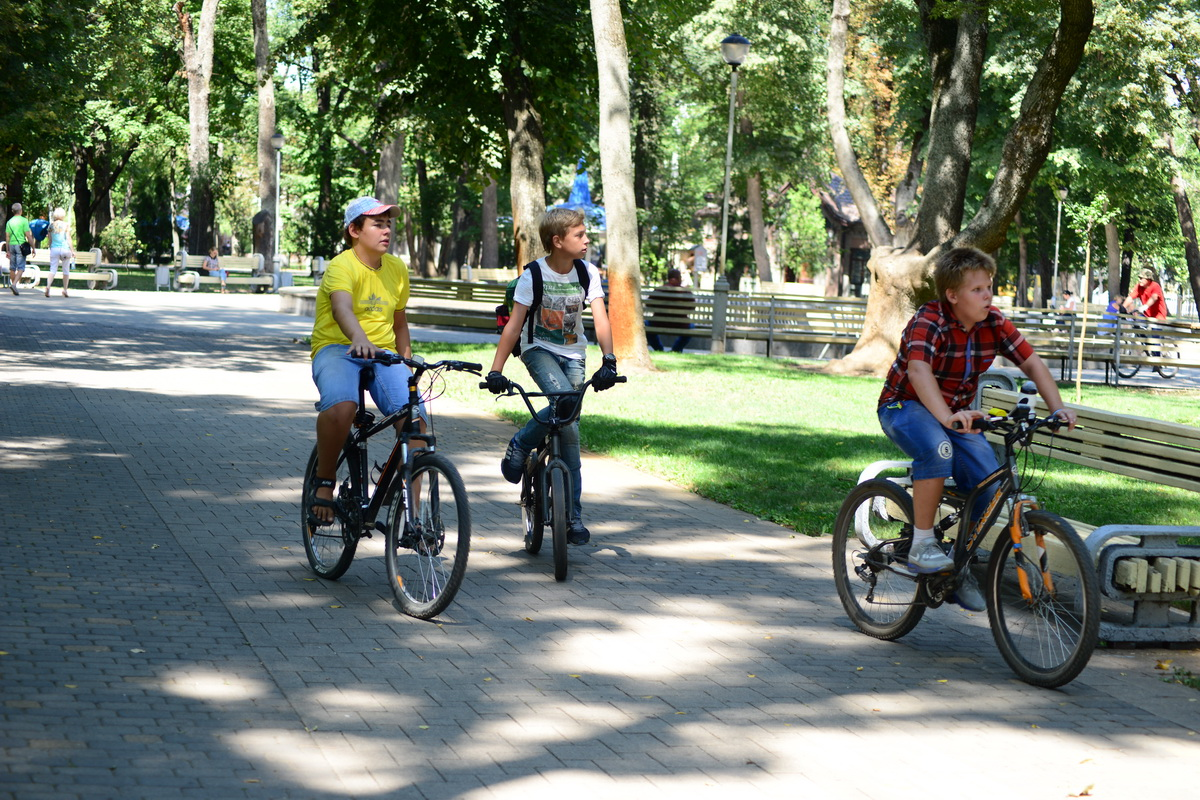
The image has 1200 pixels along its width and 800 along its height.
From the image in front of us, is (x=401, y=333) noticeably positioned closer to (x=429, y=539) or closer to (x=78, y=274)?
(x=429, y=539)

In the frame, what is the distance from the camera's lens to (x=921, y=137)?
40125mm

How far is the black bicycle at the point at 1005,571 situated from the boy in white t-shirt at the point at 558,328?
1647 millimetres

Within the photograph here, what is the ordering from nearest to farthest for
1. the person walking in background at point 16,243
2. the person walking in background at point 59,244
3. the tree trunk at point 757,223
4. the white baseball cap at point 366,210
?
the white baseball cap at point 366,210, the person walking in background at point 16,243, the person walking in background at point 59,244, the tree trunk at point 757,223

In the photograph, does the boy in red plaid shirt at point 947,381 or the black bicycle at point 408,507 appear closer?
the boy in red plaid shirt at point 947,381

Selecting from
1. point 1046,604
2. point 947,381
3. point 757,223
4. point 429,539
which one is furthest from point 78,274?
point 1046,604

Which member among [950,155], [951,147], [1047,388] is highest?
[951,147]

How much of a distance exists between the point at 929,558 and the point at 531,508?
2403mm

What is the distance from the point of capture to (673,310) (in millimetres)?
24172

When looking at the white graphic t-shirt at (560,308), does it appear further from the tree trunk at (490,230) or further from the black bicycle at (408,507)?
the tree trunk at (490,230)

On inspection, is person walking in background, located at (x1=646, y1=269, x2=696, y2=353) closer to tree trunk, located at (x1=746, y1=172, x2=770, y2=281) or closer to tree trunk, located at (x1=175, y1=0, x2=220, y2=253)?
tree trunk, located at (x1=175, y1=0, x2=220, y2=253)

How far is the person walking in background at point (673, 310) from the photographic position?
24.1 metres

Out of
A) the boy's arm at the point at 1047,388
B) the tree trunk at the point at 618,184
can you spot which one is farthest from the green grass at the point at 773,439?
the boy's arm at the point at 1047,388

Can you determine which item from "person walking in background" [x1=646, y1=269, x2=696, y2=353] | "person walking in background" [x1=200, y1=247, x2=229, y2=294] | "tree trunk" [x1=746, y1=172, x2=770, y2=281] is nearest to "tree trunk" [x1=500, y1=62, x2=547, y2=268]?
"person walking in background" [x1=646, y1=269, x2=696, y2=353]

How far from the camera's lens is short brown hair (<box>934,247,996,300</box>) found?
5.59 metres
